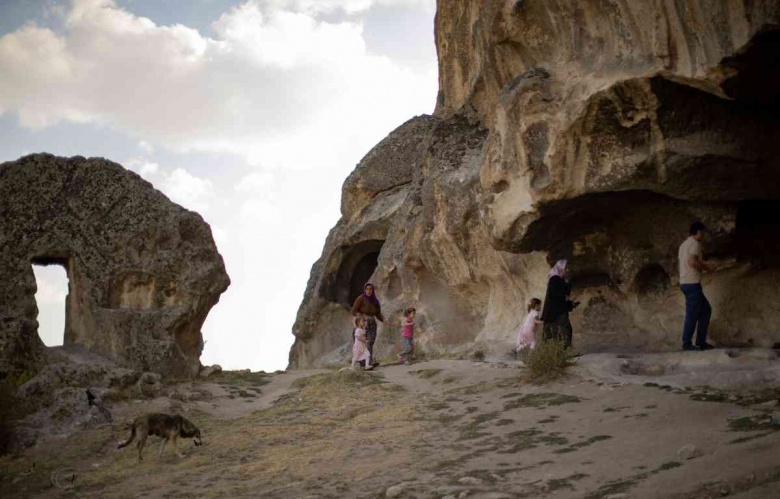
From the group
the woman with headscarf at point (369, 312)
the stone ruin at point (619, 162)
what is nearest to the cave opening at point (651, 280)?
the stone ruin at point (619, 162)

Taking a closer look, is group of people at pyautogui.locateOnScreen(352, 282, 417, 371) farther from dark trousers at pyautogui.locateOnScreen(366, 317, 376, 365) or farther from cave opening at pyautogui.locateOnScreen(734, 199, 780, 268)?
cave opening at pyautogui.locateOnScreen(734, 199, 780, 268)

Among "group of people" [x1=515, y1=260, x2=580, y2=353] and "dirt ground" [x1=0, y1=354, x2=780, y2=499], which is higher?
"group of people" [x1=515, y1=260, x2=580, y2=353]

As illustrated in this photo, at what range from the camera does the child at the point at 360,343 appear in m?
13.2

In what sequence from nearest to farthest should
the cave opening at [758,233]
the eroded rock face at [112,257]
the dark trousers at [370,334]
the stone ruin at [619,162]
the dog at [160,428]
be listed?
the dog at [160,428]
the stone ruin at [619,162]
the cave opening at [758,233]
the eroded rock face at [112,257]
the dark trousers at [370,334]

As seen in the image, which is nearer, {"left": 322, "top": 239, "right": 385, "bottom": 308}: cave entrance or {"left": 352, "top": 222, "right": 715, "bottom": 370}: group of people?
{"left": 352, "top": 222, "right": 715, "bottom": 370}: group of people

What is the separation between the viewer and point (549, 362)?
878 centimetres

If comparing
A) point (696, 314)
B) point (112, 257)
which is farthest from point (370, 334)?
point (696, 314)

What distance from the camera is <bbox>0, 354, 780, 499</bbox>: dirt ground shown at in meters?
4.95

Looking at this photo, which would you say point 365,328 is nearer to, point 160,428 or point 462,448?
point 160,428

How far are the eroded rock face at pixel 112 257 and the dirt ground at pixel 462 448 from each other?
7.87 ft

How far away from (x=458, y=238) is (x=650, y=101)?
656 centimetres

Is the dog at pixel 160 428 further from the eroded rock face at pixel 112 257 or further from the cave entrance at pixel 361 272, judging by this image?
the cave entrance at pixel 361 272

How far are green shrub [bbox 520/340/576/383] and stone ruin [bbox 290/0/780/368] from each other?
76.5 inches

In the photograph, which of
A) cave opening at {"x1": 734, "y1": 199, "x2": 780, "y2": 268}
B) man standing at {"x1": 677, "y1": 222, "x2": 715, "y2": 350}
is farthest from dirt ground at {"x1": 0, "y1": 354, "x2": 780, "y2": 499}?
cave opening at {"x1": 734, "y1": 199, "x2": 780, "y2": 268}
